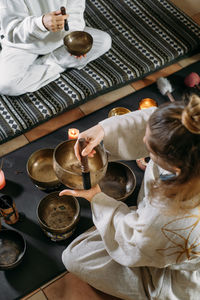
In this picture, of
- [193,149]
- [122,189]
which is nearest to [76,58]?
[122,189]

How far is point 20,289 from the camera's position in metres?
1.74

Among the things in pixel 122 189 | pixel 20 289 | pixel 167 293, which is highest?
pixel 167 293

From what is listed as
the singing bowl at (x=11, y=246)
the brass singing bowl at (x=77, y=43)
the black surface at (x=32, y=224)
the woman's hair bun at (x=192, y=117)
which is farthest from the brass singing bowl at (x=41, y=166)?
the woman's hair bun at (x=192, y=117)

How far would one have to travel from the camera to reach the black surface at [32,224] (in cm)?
176

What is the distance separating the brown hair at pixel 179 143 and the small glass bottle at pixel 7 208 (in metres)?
0.91

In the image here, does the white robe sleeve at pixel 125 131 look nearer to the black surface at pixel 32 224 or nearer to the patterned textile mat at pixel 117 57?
the black surface at pixel 32 224

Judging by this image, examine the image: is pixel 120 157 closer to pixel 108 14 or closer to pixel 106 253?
pixel 106 253

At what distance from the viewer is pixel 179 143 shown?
3.59 feet

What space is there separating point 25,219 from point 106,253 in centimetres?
57

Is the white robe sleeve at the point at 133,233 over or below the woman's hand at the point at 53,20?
below

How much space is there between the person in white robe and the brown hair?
131 cm

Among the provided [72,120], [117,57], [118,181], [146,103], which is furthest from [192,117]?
[117,57]

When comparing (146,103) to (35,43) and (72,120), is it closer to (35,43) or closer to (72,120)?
(72,120)

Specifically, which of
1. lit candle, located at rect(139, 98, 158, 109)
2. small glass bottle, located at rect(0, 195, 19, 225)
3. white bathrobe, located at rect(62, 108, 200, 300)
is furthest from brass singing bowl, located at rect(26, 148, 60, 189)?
lit candle, located at rect(139, 98, 158, 109)
